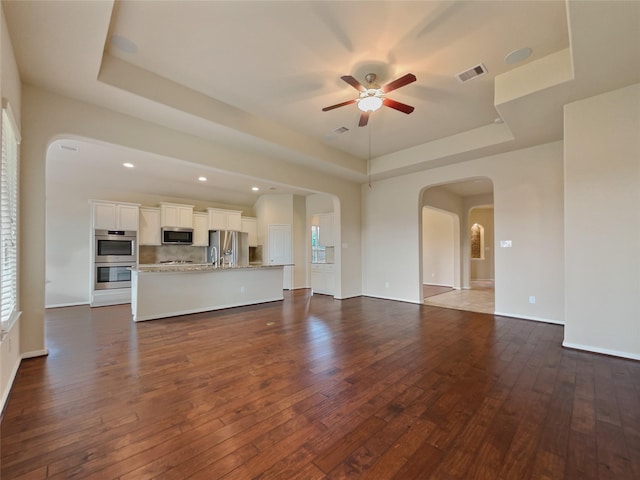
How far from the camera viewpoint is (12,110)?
95.3 inches

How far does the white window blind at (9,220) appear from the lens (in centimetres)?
218

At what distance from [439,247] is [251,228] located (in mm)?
6272

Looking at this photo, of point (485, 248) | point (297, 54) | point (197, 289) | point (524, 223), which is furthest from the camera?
point (485, 248)

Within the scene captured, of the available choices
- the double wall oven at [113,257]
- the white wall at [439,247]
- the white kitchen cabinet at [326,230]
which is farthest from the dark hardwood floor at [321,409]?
the white wall at [439,247]

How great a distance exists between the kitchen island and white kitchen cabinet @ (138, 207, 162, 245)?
1.66 metres

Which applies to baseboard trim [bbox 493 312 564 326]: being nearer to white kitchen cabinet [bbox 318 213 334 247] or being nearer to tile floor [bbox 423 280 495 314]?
tile floor [bbox 423 280 495 314]

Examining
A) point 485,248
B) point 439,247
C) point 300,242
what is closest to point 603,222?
point 439,247

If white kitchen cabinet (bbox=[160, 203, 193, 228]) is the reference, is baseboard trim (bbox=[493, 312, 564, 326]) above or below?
below

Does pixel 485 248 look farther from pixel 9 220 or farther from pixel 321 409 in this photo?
pixel 9 220

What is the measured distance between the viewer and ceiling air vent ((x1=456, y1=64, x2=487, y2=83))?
10.00ft

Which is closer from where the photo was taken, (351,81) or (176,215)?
(351,81)

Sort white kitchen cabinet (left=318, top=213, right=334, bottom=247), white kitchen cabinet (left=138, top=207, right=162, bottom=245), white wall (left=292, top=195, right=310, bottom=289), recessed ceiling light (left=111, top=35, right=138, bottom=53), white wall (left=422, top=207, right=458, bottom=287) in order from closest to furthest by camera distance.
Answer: recessed ceiling light (left=111, top=35, right=138, bottom=53) → white kitchen cabinet (left=138, top=207, right=162, bottom=245) → white kitchen cabinet (left=318, top=213, right=334, bottom=247) → white wall (left=292, top=195, right=310, bottom=289) → white wall (left=422, top=207, right=458, bottom=287)

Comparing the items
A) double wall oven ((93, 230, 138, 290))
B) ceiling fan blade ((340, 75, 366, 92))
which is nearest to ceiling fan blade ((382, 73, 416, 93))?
ceiling fan blade ((340, 75, 366, 92))

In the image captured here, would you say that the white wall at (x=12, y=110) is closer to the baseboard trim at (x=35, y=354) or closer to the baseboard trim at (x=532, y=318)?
the baseboard trim at (x=35, y=354)
